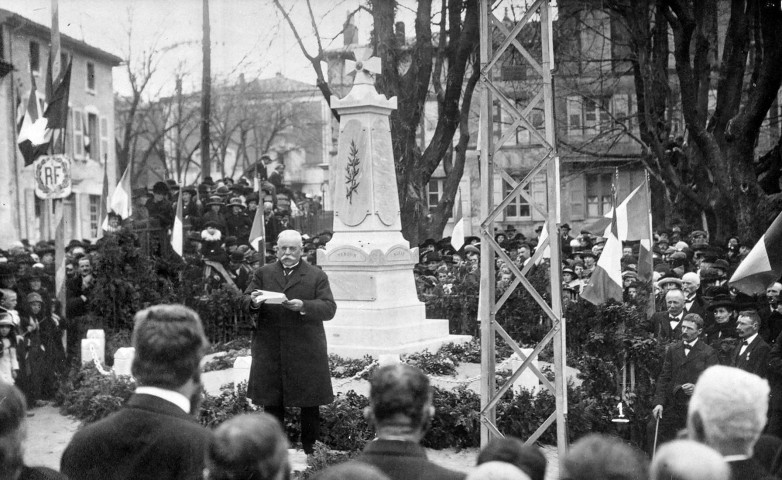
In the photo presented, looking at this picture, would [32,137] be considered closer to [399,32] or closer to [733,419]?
[733,419]

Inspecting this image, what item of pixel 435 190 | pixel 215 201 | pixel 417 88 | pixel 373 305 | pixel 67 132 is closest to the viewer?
pixel 373 305

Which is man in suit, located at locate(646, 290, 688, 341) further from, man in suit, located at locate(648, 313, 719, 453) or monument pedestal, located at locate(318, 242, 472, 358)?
monument pedestal, located at locate(318, 242, 472, 358)

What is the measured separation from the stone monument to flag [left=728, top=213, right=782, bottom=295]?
250 inches

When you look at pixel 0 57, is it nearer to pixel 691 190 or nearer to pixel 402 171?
pixel 402 171

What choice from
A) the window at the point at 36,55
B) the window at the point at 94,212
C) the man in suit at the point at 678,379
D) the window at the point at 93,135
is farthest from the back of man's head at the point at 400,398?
the window at the point at 93,135

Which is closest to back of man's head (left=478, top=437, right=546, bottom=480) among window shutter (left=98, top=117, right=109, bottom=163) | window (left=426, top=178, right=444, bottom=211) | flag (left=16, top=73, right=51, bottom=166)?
flag (left=16, top=73, right=51, bottom=166)

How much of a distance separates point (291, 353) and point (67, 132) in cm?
2053

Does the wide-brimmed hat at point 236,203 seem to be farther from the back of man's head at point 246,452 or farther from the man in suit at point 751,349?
the back of man's head at point 246,452

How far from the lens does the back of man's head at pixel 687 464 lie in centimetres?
254

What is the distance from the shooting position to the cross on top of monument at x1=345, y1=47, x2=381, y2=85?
13.5 metres

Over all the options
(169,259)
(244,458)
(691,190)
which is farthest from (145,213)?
(244,458)

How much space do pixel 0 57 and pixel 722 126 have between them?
2380cm

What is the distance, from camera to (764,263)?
7109 millimetres

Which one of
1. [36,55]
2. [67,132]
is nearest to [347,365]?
[67,132]
